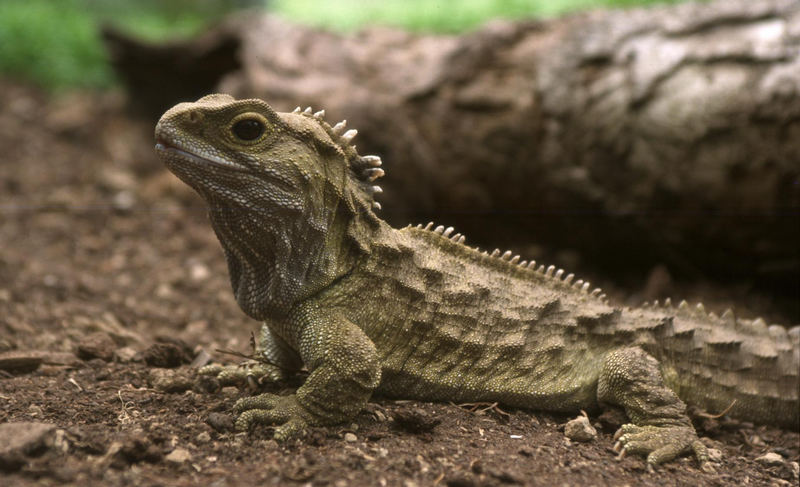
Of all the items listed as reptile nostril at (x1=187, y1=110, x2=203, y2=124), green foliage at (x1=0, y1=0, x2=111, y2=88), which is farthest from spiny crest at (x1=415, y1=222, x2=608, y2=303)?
green foliage at (x1=0, y1=0, x2=111, y2=88)

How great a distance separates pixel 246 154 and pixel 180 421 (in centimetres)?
185

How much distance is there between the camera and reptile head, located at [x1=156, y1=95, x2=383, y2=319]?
4.54 meters

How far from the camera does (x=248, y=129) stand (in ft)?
15.1

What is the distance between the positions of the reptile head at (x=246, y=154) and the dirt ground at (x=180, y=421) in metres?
1.52

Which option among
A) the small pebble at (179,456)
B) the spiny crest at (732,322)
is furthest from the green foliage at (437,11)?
the small pebble at (179,456)

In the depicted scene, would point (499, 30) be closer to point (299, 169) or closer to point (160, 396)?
point (299, 169)

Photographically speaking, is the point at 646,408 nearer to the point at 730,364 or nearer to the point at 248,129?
the point at 730,364

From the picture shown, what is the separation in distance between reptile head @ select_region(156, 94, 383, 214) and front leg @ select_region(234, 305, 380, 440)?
870 millimetres

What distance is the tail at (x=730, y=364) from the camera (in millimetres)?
5777

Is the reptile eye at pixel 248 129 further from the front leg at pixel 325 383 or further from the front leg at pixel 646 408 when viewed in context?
the front leg at pixel 646 408

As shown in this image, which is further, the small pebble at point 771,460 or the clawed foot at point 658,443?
the small pebble at point 771,460

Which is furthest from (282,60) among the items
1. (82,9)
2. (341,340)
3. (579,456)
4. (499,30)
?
(82,9)

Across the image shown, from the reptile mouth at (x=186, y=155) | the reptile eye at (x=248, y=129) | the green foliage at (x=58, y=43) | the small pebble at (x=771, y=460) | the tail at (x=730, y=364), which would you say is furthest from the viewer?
the green foliage at (x=58, y=43)

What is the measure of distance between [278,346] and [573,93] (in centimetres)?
531
